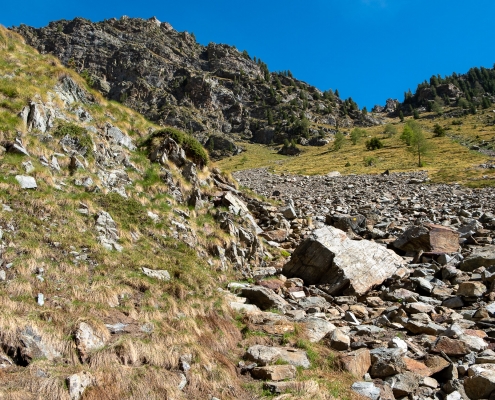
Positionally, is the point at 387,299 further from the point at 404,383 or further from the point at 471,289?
the point at 404,383

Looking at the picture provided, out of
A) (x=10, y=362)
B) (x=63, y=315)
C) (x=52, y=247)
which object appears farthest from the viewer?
(x=52, y=247)

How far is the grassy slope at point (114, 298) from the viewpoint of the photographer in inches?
255

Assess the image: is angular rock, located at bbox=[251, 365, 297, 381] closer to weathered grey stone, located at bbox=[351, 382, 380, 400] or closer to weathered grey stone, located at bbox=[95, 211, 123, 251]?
weathered grey stone, located at bbox=[351, 382, 380, 400]

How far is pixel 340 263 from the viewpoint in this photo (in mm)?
14797

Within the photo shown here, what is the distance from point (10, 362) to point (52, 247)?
4.24 metres

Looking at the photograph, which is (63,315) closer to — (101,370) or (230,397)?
(101,370)

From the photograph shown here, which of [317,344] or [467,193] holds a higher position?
[467,193]

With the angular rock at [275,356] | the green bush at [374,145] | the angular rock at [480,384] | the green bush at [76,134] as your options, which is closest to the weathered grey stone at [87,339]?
the angular rock at [275,356]

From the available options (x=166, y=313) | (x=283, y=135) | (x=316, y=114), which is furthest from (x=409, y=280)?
(x=316, y=114)

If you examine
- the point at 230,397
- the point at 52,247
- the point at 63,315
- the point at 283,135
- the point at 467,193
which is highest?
the point at 283,135

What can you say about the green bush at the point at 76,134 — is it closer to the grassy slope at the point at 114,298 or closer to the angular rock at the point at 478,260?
the grassy slope at the point at 114,298

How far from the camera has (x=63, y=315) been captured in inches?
293

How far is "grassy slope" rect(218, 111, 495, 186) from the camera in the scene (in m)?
49.9

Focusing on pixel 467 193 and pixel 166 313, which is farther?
pixel 467 193
